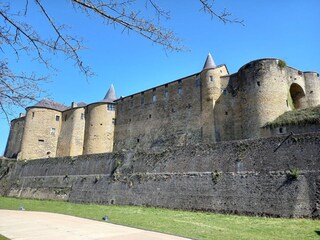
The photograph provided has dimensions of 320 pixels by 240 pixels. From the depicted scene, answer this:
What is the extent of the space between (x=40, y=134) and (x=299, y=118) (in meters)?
30.6

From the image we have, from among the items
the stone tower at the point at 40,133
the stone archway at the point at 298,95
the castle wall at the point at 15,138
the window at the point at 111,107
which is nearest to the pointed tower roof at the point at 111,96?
the window at the point at 111,107

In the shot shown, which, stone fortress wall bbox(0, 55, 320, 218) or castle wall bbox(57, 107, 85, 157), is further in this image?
castle wall bbox(57, 107, 85, 157)

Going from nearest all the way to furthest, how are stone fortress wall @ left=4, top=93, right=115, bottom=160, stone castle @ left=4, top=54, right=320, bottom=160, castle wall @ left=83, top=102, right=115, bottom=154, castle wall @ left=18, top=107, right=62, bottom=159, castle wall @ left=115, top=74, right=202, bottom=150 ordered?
stone castle @ left=4, top=54, right=320, bottom=160 → castle wall @ left=115, top=74, right=202, bottom=150 → castle wall @ left=83, top=102, right=115, bottom=154 → stone fortress wall @ left=4, top=93, right=115, bottom=160 → castle wall @ left=18, top=107, right=62, bottom=159

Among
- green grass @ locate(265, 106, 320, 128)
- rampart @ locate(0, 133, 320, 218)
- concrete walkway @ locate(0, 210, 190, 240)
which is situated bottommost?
concrete walkway @ locate(0, 210, 190, 240)

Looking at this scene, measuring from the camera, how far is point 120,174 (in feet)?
61.0

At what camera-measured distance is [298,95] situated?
2739cm

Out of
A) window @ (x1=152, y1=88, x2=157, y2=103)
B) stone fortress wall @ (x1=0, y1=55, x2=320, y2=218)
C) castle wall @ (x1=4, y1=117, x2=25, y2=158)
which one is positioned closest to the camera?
stone fortress wall @ (x1=0, y1=55, x2=320, y2=218)

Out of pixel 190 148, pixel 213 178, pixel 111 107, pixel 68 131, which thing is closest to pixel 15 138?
pixel 68 131

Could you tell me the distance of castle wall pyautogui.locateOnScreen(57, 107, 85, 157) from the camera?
120ft

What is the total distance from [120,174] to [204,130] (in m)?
11.4

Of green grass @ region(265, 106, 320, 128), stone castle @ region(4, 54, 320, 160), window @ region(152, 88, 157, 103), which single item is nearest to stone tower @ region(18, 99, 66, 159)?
stone castle @ region(4, 54, 320, 160)

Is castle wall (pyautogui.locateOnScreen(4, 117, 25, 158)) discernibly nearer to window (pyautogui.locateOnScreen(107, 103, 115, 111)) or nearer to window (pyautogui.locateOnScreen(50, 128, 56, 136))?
window (pyautogui.locateOnScreen(50, 128, 56, 136))

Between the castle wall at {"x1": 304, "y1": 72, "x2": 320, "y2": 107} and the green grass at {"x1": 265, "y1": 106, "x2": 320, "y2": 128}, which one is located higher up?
the castle wall at {"x1": 304, "y1": 72, "x2": 320, "y2": 107}

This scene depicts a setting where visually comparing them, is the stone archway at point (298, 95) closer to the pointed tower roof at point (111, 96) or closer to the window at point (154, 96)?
the window at point (154, 96)
